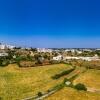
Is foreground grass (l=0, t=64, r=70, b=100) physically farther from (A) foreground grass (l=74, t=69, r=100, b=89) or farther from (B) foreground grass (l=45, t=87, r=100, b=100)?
(B) foreground grass (l=45, t=87, r=100, b=100)

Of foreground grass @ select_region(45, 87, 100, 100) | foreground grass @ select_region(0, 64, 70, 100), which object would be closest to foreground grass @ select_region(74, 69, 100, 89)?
foreground grass @ select_region(0, 64, 70, 100)

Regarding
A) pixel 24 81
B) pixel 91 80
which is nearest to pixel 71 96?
pixel 91 80

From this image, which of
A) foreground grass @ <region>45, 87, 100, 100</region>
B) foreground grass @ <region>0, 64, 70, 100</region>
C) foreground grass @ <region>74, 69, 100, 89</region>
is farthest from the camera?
foreground grass @ <region>74, 69, 100, 89</region>

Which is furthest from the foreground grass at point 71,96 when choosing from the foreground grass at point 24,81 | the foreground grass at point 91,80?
the foreground grass at point 91,80

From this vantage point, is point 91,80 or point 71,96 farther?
point 91,80

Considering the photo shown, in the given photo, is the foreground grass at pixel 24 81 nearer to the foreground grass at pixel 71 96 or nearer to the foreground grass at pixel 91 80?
the foreground grass at pixel 91 80

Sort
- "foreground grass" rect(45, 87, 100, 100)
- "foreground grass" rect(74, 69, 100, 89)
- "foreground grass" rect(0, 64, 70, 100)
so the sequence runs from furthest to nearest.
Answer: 1. "foreground grass" rect(74, 69, 100, 89)
2. "foreground grass" rect(0, 64, 70, 100)
3. "foreground grass" rect(45, 87, 100, 100)

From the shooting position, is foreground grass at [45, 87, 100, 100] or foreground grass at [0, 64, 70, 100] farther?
foreground grass at [0, 64, 70, 100]

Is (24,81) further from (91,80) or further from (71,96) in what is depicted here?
(71,96)
